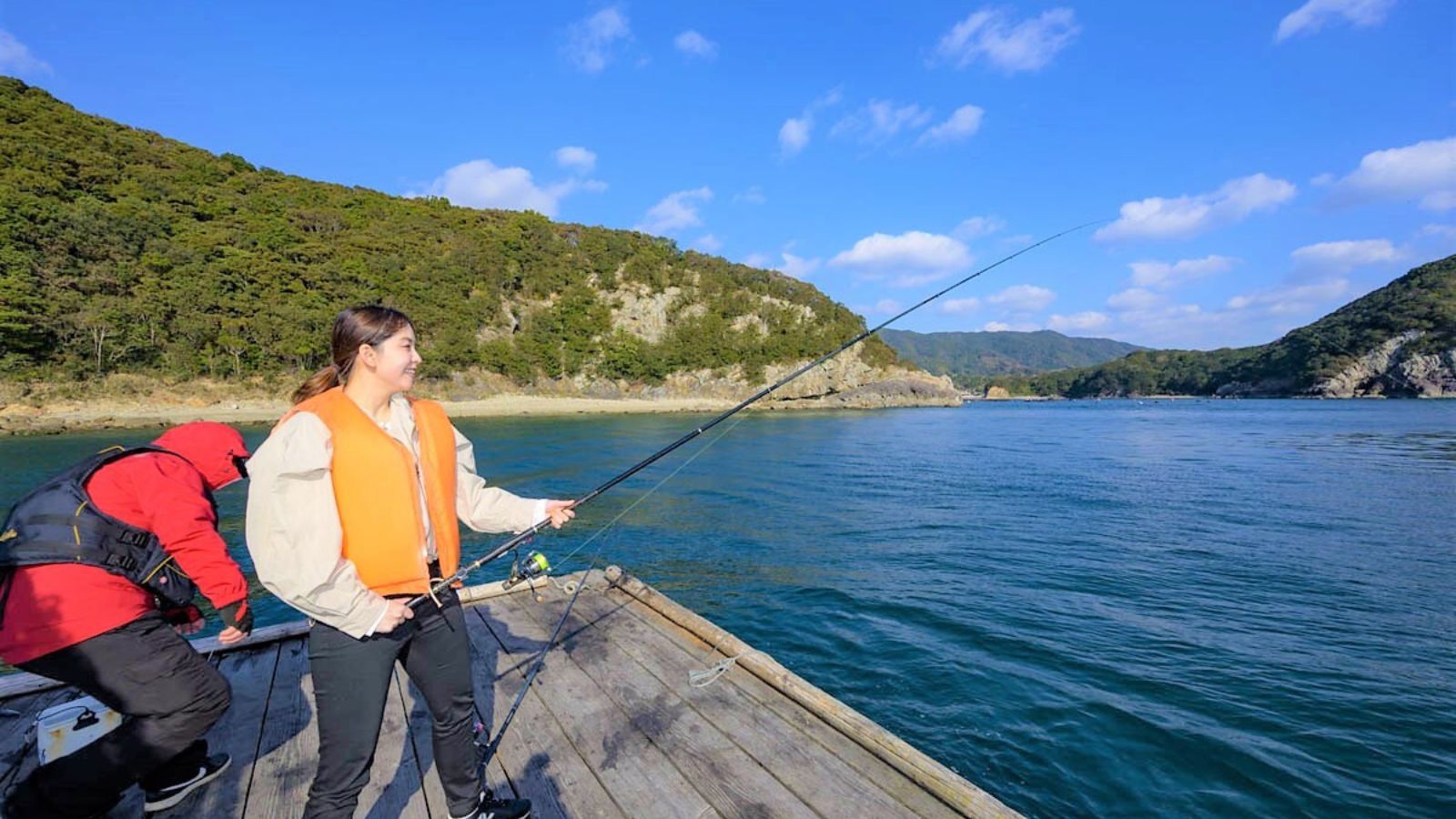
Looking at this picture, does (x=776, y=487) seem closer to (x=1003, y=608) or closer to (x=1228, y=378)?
(x=1003, y=608)

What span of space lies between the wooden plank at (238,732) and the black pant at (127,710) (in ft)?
0.78

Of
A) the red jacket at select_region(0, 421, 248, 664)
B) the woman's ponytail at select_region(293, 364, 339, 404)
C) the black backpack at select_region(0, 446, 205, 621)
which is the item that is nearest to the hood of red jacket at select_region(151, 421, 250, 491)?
the red jacket at select_region(0, 421, 248, 664)

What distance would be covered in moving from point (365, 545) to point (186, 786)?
2.11m

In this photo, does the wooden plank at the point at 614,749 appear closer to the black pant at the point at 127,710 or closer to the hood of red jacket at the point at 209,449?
the black pant at the point at 127,710

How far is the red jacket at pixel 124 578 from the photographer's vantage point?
2.41 m

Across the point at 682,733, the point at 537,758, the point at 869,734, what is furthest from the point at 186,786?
the point at 869,734

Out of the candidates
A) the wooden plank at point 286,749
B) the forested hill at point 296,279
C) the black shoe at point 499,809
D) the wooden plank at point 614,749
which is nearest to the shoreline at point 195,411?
the forested hill at point 296,279

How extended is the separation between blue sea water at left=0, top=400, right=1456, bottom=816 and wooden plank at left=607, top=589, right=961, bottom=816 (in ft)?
7.10

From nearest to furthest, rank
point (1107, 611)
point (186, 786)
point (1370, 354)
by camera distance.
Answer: point (186, 786) → point (1107, 611) → point (1370, 354)

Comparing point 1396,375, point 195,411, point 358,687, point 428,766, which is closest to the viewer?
point 358,687

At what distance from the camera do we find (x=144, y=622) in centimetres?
263

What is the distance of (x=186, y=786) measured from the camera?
9.49 feet

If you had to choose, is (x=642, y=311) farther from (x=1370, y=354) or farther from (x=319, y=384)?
(x=1370, y=354)

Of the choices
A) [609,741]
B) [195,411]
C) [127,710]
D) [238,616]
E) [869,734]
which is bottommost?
[195,411]
